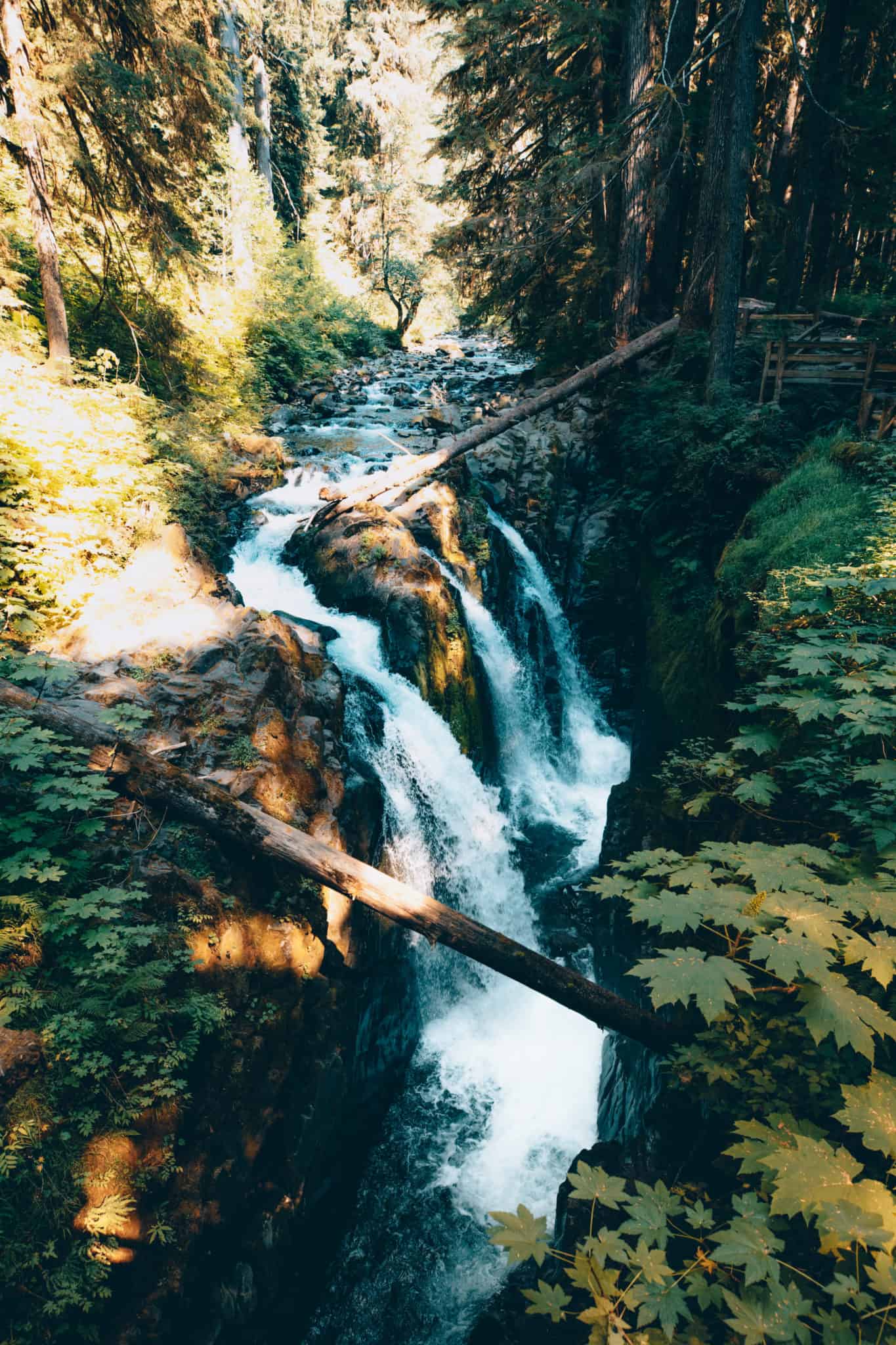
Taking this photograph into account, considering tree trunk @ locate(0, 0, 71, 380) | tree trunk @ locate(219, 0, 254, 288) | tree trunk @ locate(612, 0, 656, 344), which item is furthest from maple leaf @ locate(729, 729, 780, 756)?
tree trunk @ locate(219, 0, 254, 288)

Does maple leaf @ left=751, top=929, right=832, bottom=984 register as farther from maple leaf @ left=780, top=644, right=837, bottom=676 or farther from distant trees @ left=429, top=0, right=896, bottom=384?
distant trees @ left=429, top=0, right=896, bottom=384

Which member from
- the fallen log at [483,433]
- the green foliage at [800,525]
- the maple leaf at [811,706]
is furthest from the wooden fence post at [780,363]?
the maple leaf at [811,706]

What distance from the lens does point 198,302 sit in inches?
430

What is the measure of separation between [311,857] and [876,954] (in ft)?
12.2

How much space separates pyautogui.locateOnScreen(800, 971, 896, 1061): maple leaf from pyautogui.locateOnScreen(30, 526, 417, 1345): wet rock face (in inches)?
148

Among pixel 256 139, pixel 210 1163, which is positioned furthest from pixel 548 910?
pixel 256 139

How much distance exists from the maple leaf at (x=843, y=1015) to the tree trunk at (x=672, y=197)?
14.8 meters

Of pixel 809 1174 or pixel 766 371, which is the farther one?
pixel 766 371

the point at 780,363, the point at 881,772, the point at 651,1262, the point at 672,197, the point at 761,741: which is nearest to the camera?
the point at 651,1262

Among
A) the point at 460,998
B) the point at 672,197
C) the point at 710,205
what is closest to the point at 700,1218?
the point at 460,998

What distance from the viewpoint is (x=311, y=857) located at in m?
4.83

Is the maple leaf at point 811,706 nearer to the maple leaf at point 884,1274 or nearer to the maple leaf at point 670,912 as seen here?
the maple leaf at point 670,912

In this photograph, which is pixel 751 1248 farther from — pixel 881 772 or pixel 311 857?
pixel 311 857

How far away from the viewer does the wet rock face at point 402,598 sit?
363 inches
